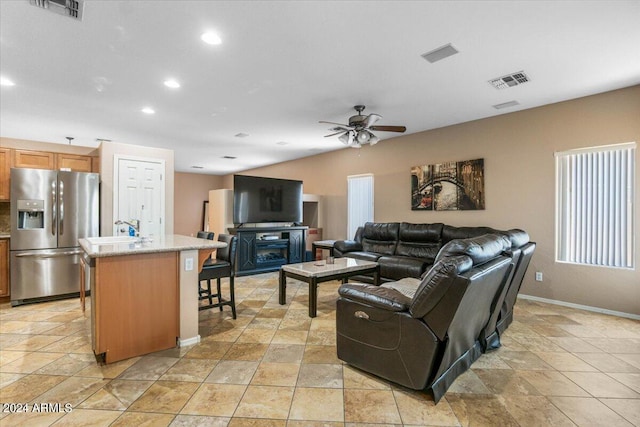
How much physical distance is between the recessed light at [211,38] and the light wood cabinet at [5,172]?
4.14m

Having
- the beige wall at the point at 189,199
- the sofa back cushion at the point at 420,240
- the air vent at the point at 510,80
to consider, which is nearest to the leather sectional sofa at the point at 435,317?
the air vent at the point at 510,80

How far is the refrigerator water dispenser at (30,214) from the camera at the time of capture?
4035 millimetres

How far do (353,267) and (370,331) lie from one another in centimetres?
174

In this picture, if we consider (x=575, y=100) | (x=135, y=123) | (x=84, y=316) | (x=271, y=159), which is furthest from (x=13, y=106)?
(x=575, y=100)

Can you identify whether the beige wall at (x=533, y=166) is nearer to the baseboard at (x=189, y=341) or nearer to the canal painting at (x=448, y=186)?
the canal painting at (x=448, y=186)

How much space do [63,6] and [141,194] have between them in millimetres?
3362

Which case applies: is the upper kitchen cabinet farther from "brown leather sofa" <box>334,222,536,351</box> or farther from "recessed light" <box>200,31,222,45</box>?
"brown leather sofa" <box>334,222,536,351</box>

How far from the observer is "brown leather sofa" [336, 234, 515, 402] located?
178 centimetres

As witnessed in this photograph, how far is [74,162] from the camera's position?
16.1 feet

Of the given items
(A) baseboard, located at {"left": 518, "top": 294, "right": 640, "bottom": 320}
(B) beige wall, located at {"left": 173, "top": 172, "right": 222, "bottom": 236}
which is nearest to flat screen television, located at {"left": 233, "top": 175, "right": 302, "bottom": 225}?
(A) baseboard, located at {"left": 518, "top": 294, "right": 640, "bottom": 320}

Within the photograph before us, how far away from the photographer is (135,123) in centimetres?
495

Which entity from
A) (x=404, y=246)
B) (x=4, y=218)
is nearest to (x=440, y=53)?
(x=404, y=246)

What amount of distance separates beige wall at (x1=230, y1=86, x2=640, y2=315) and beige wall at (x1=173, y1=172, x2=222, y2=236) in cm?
765

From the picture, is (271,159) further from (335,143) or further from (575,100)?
(575,100)
